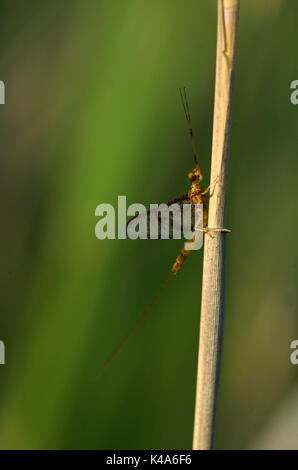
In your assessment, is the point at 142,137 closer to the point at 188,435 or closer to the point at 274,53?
the point at 274,53

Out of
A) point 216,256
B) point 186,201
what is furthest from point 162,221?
point 216,256

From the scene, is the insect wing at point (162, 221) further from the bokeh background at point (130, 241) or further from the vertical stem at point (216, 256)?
the vertical stem at point (216, 256)

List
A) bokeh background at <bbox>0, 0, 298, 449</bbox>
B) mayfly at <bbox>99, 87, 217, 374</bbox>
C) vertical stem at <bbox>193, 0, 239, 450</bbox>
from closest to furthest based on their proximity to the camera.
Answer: vertical stem at <bbox>193, 0, 239, 450</bbox>, mayfly at <bbox>99, 87, 217, 374</bbox>, bokeh background at <bbox>0, 0, 298, 449</bbox>

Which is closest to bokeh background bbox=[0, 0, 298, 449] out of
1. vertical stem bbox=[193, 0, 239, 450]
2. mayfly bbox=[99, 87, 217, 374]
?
mayfly bbox=[99, 87, 217, 374]

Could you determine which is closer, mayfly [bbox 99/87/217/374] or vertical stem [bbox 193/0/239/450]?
vertical stem [bbox 193/0/239/450]

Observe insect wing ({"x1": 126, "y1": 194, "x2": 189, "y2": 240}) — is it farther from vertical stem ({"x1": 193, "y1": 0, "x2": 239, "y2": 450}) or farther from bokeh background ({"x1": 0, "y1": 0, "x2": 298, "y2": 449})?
vertical stem ({"x1": 193, "y1": 0, "x2": 239, "y2": 450})

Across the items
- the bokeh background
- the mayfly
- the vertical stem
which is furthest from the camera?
the bokeh background

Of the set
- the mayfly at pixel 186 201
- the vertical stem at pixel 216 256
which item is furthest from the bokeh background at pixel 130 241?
the vertical stem at pixel 216 256
